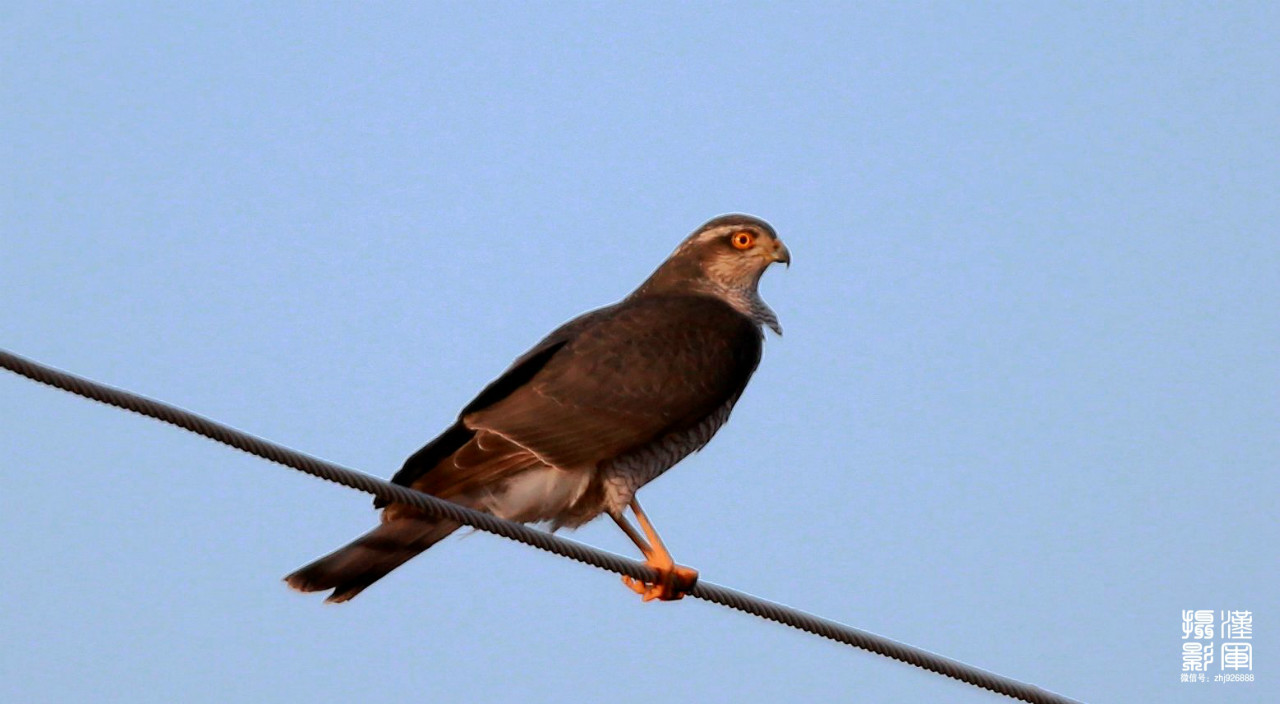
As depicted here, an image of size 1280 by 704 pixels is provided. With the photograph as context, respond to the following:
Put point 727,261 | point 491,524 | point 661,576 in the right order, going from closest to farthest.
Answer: point 491,524
point 661,576
point 727,261

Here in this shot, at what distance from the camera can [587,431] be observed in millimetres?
A: 6566

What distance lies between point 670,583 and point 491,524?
1895 millimetres

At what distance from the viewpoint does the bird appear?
600 cm

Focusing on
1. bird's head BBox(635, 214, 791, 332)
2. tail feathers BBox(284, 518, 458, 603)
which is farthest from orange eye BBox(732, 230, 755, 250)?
tail feathers BBox(284, 518, 458, 603)

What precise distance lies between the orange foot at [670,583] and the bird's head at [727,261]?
1.70m

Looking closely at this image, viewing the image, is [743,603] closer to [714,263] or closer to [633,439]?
[633,439]

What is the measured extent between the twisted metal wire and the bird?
0.73 metres

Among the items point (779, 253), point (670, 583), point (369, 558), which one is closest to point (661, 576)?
point (670, 583)

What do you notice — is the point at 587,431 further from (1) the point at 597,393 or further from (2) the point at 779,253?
(2) the point at 779,253

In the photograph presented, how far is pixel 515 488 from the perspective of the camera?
254 inches

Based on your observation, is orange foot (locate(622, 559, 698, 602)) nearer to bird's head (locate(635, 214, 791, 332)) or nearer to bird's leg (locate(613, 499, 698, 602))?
bird's leg (locate(613, 499, 698, 602))

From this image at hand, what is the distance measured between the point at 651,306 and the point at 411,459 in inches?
63.9

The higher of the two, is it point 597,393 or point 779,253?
point 779,253

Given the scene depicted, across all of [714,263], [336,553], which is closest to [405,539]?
[336,553]
